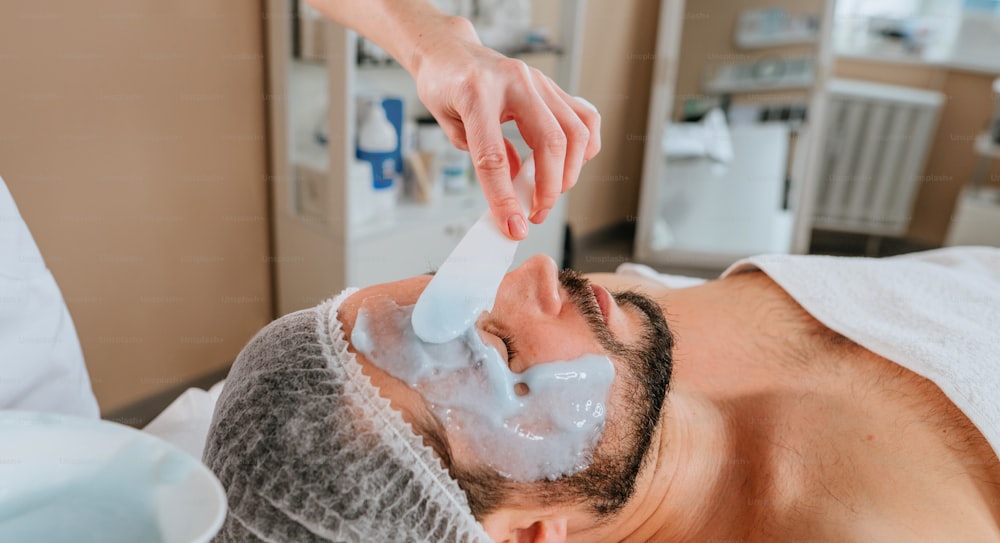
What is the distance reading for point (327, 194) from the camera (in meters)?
2.07

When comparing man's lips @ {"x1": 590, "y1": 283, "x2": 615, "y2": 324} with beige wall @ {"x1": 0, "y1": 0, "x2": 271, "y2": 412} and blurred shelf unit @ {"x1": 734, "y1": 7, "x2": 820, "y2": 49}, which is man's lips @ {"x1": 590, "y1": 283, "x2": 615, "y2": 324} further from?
blurred shelf unit @ {"x1": 734, "y1": 7, "x2": 820, "y2": 49}

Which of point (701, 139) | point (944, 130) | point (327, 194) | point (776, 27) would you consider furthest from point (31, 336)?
point (944, 130)

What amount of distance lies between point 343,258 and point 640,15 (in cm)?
218

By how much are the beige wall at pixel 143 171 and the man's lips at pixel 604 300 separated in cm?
135

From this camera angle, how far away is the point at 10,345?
112 centimetres

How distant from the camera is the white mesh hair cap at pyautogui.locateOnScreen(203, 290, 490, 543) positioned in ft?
2.65

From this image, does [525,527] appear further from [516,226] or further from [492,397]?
[516,226]

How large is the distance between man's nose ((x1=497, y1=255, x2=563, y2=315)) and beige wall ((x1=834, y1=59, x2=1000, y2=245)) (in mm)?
3337

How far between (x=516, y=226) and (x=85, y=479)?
0.54 meters

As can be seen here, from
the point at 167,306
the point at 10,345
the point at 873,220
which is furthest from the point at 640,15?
the point at 10,345

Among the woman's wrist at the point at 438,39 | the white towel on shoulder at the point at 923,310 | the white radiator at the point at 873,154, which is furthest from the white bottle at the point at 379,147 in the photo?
the white radiator at the point at 873,154

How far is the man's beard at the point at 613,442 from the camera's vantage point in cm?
91

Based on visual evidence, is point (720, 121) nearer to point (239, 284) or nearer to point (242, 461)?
point (239, 284)

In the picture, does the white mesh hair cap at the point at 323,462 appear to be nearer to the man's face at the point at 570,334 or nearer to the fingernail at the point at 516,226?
the man's face at the point at 570,334
